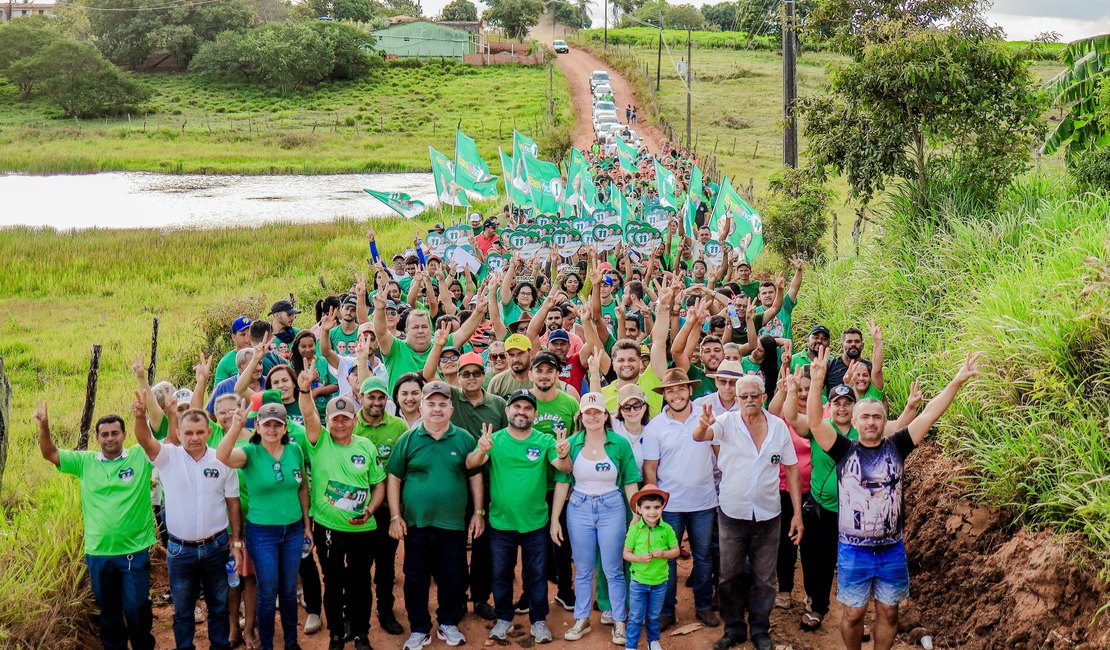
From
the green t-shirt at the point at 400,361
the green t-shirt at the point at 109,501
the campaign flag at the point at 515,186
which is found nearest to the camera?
the green t-shirt at the point at 109,501

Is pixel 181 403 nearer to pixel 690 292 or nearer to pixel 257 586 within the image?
pixel 257 586

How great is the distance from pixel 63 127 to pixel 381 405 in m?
57.1

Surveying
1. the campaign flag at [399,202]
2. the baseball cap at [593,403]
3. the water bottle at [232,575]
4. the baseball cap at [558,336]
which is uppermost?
the campaign flag at [399,202]

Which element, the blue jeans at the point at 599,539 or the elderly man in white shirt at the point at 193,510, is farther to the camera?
the blue jeans at the point at 599,539

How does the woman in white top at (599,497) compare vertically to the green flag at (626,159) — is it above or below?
below

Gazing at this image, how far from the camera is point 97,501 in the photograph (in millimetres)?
6082

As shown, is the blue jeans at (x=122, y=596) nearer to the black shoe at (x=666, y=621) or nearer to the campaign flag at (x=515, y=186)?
the black shoe at (x=666, y=621)

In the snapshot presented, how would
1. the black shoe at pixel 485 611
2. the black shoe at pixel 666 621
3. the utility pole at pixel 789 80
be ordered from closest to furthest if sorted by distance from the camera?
the black shoe at pixel 666 621 < the black shoe at pixel 485 611 < the utility pole at pixel 789 80

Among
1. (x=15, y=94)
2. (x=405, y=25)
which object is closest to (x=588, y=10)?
(x=405, y=25)

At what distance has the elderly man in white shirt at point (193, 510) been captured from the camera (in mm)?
6129

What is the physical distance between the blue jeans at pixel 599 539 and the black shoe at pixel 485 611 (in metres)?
0.82

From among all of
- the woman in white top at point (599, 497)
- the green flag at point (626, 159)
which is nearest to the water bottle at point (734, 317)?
the woman in white top at point (599, 497)

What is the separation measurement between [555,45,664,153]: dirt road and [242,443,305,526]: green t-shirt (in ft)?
110

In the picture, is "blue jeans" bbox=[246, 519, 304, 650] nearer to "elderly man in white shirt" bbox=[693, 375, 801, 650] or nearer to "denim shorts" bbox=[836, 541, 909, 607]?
"elderly man in white shirt" bbox=[693, 375, 801, 650]
